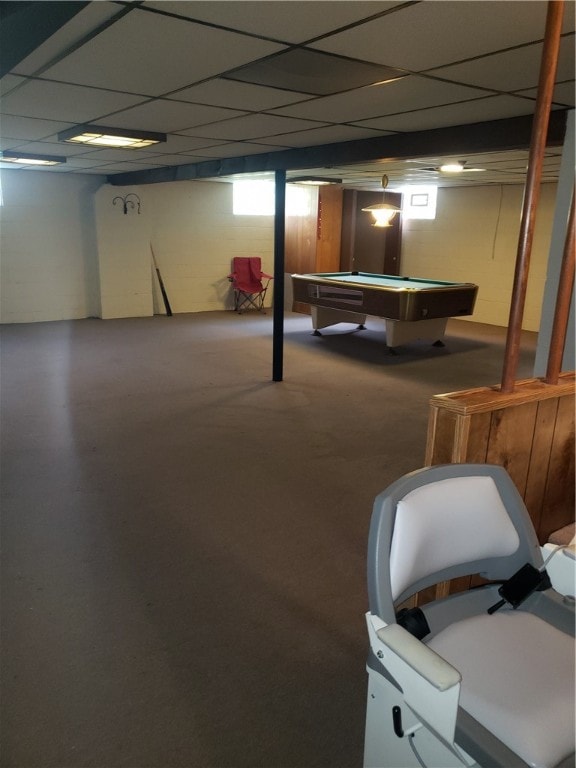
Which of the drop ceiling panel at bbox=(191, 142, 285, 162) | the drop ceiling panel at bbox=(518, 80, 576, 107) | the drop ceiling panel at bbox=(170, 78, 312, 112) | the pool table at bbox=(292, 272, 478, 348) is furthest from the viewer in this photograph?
the pool table at bbox=(292, 272, 478, 348)

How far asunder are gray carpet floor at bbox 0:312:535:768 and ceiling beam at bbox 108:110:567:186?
1939 millimetres

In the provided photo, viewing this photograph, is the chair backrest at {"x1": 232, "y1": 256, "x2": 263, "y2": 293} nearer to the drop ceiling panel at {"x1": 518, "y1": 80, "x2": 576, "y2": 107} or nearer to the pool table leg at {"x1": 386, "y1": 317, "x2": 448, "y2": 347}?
the pool table leg at {"x1": 386, "y1": 317, "x2": 448, "y2": 347}

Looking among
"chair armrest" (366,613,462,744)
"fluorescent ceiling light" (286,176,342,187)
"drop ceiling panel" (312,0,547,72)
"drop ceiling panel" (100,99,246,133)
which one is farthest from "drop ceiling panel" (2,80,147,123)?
"fluorescent ceiling light" (286,176,342,187)

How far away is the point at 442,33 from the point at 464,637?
5.88 feet

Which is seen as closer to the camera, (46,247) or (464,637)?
(464,637)

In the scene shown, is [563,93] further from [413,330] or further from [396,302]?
[413,330]

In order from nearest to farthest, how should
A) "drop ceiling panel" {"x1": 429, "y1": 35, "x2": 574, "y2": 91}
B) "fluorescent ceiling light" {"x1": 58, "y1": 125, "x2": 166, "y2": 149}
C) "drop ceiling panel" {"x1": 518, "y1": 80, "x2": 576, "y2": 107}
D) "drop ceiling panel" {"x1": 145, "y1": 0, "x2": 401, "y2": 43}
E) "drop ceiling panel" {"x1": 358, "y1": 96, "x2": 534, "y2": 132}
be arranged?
1. "drop ceiling panel" {"x1": 145, "y1": 0, "x2": 401, "y2": 43}
2. "drop ceiling panel" {"x1": 429, "y1": 35, "x2": 574, "y2": 91}
3. "drop ceiling panel" {"x1": 518, "y1": 80, "x2": 576, "y2": 107}
4. "drop ceiling panel" {"x1": 358, "y1": 96, "x2": 534, "y2": 132}
5. "fluorescent ceiling light" {"x1": 58, "y1": 125, "x2": 166, "y2": 149}

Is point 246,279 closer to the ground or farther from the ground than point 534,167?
closer to the ground

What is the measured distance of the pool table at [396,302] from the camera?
6043mm

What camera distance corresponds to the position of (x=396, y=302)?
600cm

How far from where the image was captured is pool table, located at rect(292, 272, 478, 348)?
19.8 ft

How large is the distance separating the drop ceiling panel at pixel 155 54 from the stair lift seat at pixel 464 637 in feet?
5.16

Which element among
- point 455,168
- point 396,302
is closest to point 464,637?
point 396,302

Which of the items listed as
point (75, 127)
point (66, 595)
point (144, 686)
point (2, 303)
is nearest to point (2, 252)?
point (2, 303)
